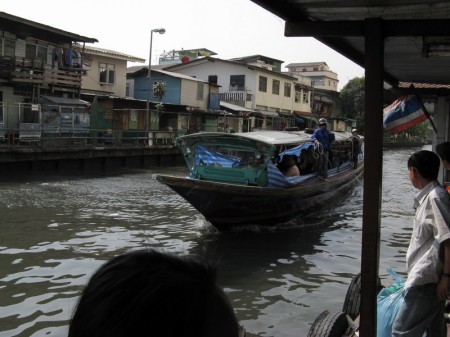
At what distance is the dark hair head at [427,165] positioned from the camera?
3000 millimetres

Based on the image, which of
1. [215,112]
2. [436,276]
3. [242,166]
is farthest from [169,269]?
[215,112]

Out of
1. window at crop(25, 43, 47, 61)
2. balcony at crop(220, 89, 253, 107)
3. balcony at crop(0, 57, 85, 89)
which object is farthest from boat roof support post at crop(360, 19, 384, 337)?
balcony at crop(220, 89, 253, 107)

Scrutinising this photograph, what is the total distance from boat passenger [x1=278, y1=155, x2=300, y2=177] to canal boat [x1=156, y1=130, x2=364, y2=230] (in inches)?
13.1

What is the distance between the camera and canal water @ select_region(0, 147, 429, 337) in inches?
233

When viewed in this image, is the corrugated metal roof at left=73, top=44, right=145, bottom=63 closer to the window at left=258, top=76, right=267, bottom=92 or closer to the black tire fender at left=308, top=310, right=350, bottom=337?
the window at left=258, top=76, right=267, bottom=92

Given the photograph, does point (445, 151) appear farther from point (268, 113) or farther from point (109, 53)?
point (268, 113)

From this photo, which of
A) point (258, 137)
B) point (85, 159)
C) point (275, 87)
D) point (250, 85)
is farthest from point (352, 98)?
point (258, 137)

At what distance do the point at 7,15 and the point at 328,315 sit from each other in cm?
2103

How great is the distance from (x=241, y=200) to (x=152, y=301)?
8.49 m

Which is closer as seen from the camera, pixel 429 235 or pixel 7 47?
pixel 429 235

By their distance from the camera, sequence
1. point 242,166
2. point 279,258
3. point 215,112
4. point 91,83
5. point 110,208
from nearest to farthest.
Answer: point 279,258, point 242,166, point 110,208, point 91,83, point 215,112

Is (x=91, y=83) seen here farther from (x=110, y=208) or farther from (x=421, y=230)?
(x=421, y=230)

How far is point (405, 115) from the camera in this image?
18.7 ft

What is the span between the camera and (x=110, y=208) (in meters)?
12.6
